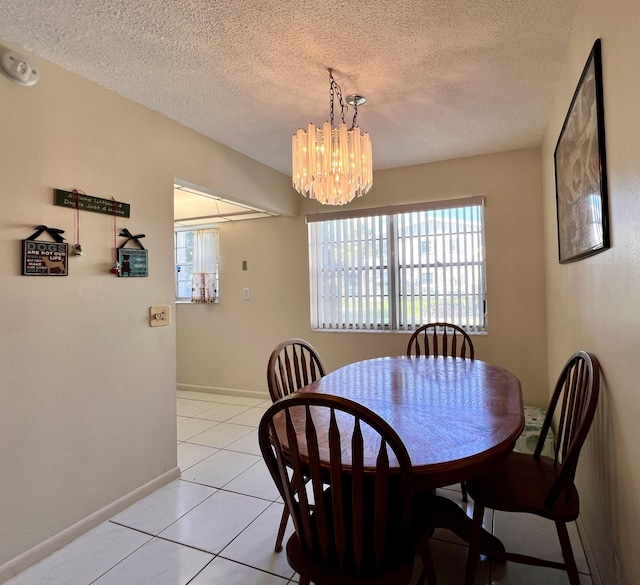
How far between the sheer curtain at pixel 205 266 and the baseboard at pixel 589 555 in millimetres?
3767

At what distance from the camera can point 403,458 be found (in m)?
1.02

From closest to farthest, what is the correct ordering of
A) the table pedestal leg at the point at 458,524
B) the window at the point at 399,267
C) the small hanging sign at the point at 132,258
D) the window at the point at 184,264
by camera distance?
the table pedestal leg at the point at 458,524 < the small hanging sign at the point at 132,258 < the window at the point at 399,267 < the window at the point at 184,264

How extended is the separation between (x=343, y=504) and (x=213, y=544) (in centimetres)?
108

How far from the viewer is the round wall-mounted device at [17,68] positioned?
5.55ft

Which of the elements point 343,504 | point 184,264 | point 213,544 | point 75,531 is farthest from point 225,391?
point 343,504

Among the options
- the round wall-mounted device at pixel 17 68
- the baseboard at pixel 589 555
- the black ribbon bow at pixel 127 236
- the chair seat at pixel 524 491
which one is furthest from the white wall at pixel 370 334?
Answer: the round wall-mounted device at pixel 17 68

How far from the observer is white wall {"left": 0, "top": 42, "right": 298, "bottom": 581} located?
1.73 meters

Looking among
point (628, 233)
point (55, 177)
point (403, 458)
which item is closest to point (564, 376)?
point (628, 233)

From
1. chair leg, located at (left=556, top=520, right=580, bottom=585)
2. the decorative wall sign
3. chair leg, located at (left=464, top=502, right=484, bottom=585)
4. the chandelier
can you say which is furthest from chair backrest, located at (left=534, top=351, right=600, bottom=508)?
the decorative wall sign

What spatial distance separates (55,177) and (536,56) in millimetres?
2473

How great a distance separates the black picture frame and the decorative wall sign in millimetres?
2281

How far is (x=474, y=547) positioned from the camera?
1422 mm

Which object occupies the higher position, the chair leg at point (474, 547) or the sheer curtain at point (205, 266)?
the sheer curtain at point (205, 266)

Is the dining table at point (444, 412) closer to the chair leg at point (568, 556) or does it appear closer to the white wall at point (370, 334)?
the chair leg at point (568, 556)
